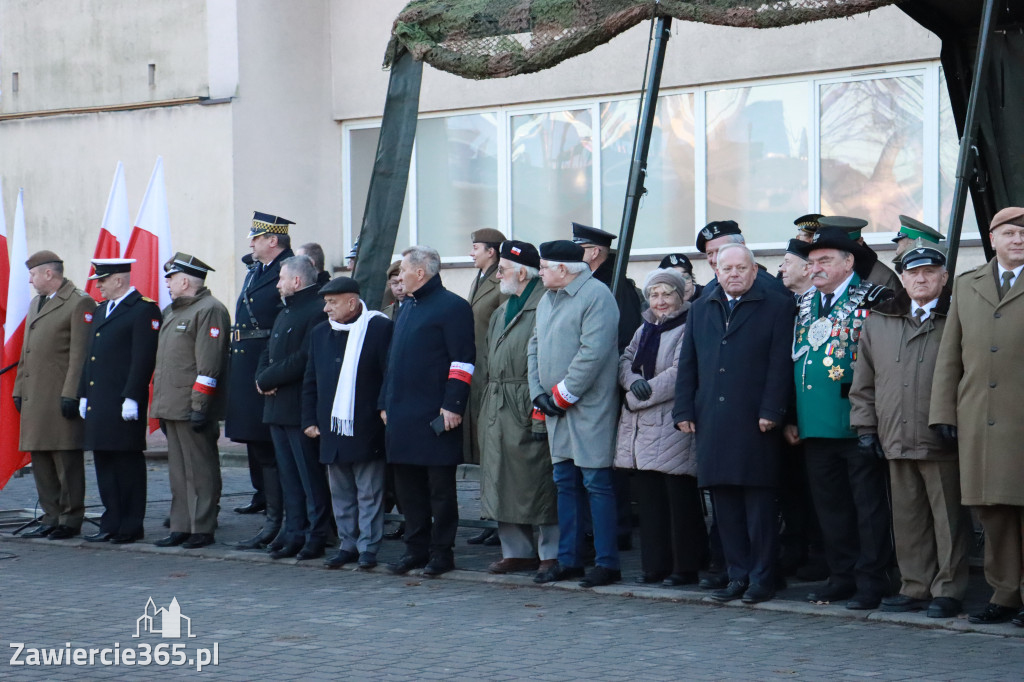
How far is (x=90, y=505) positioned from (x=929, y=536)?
789cm

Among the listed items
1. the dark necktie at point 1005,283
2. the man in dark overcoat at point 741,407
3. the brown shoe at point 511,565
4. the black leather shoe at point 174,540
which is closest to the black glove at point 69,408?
the black leather shoe at point 174,540

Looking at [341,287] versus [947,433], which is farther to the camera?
[341,287]

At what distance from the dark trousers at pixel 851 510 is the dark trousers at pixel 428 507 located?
2295 mm

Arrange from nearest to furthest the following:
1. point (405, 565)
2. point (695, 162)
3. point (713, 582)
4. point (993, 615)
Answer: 1. point (993, 615)
2. point (713, 582)
3. point (405, 565)
4. point (695, 162)

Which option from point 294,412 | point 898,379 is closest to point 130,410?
point 294,412

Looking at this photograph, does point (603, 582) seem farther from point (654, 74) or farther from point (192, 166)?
point (192, 166)

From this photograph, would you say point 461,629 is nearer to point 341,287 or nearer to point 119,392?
point 341,287

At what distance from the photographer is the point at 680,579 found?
8344 mm

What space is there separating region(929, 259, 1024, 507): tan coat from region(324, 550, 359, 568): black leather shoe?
3.86 metres

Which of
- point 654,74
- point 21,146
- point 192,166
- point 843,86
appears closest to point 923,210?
point 843,86

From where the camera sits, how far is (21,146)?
19.6 meters

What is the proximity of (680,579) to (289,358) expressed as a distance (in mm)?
2958

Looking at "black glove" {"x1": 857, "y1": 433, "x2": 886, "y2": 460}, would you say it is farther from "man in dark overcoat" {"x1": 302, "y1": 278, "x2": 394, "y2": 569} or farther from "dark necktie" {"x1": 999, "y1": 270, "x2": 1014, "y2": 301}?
"man in dark overcoat" {"x1": 302, "y1": 278, "x2": 394, "y2": 569}

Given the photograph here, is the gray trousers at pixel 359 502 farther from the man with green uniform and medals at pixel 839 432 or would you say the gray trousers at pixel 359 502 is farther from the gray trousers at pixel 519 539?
the man with green uniform and medals at pixel 839 432
